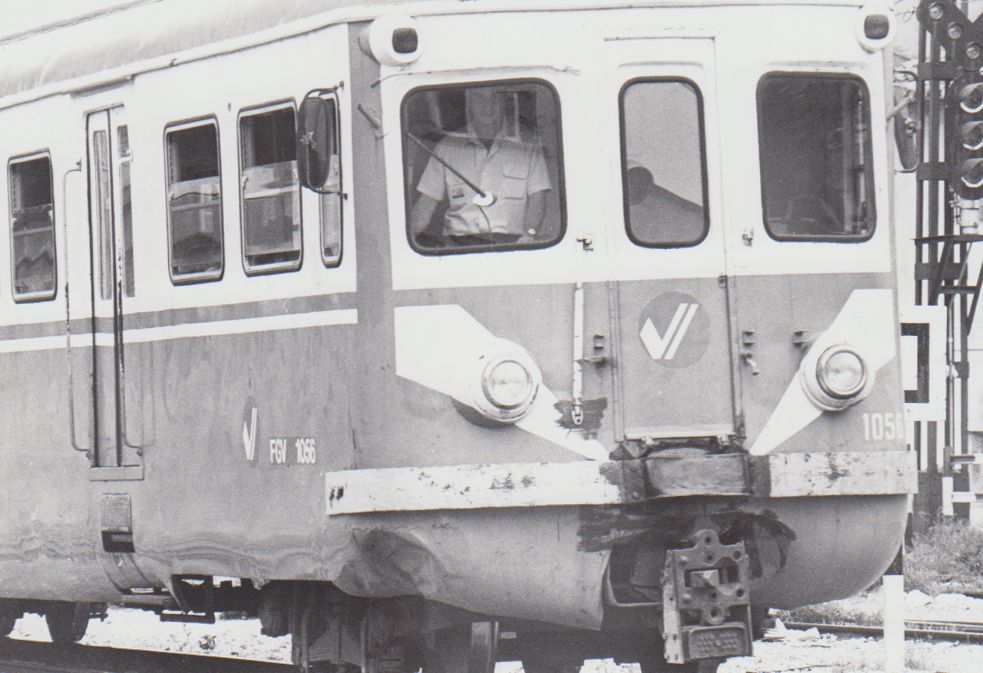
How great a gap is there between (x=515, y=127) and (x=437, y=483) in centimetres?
151

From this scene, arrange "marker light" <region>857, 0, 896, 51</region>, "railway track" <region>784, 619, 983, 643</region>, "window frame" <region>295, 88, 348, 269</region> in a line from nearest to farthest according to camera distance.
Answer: "window frame" <region>295, 88, 348, 269</region>, "marker light" <region>857, 0, 896, 51</region>, "railway track" <region>784, 619, 983, 643</region>

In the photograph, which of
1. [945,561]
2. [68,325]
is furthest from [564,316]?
[945,561]

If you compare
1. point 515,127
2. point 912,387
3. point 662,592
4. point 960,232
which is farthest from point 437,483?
point 960,232

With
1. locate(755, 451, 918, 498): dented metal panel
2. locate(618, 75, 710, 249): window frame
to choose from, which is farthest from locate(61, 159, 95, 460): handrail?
locate(755, 451, 918, 498): dented metal panel

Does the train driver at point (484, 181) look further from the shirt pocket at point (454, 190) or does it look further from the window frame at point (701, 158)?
the window frame at point (701, 158)

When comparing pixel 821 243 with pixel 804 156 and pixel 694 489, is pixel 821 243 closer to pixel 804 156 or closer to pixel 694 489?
pixel 804 156

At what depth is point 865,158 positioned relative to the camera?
8547mm

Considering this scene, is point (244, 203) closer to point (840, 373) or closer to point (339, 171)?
point (339, 171)

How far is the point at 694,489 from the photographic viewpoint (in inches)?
314

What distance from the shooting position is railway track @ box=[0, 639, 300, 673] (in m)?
10.8

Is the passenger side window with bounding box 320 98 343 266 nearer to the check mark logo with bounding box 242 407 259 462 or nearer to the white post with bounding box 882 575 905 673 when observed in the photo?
the check mark logo with bounding box 242 407 259 462

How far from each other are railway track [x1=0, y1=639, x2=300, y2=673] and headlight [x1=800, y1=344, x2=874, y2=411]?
3.49 m

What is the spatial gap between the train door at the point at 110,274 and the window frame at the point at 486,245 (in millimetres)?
1946

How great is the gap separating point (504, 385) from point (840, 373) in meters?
1.40
